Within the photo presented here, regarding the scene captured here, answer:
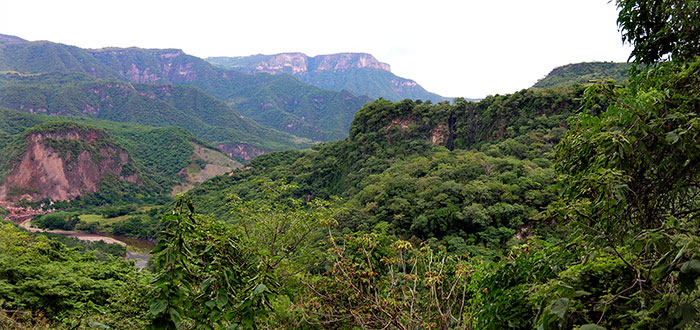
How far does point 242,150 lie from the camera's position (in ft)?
499

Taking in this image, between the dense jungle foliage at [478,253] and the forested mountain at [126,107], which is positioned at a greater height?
the dense jungle foliage at [478,253]

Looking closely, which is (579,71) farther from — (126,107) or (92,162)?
(126,107)

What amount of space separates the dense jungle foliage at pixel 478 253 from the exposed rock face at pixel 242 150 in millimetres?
133089

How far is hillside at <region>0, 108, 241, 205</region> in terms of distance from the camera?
77.8 metres

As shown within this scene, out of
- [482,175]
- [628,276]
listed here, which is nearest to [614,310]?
[628,276]

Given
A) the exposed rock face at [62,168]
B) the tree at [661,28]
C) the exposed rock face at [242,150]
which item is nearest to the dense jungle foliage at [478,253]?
the tree at [661,28]

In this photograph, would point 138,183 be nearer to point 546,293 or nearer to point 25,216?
point 25,216

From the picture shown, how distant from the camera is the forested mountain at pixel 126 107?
145 meters

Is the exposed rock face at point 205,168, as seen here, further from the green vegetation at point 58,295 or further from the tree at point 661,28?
the tree at point 661,28

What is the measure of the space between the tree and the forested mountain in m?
155

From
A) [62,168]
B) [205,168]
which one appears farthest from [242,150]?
[62,168]

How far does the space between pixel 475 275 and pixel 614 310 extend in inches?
115

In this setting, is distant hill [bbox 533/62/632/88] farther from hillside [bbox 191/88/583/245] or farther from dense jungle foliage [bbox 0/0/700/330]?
dense jungle foliage [bbox 0/0/700/330]

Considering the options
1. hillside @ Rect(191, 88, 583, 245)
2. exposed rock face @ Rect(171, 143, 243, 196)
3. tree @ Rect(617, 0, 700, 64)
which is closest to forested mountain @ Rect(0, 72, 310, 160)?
exposed rock face @ Rect(171, 143, 243, 196)
